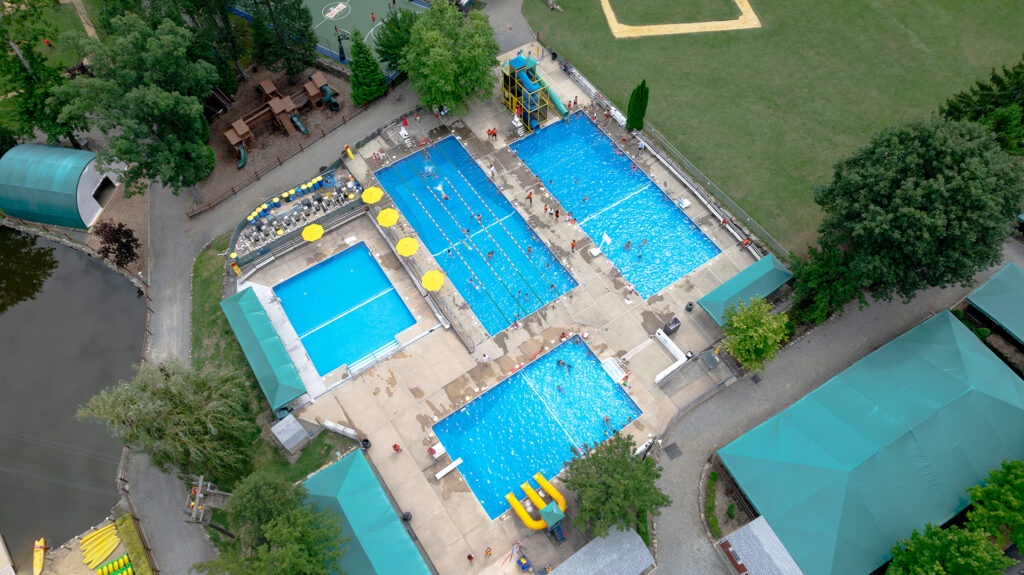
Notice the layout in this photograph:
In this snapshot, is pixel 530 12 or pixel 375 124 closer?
pixel 375 124

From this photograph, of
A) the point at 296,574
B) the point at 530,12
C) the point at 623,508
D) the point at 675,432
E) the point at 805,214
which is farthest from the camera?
the point at 530,12

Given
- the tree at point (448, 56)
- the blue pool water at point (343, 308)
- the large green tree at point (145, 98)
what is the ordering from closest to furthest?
1. the large green tree at point (145, 98)
2. the blue pool water at point (343, 308)
3. the tree at point (448, 56)

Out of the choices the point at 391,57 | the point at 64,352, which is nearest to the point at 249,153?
the point at 391,57

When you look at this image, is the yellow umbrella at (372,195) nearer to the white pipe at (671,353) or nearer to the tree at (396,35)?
the tree at (396,35)

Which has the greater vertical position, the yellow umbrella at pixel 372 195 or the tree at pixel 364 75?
the tree at pixel 364 75

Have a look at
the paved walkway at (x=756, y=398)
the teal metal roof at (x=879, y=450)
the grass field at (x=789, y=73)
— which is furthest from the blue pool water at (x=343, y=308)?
the grass field at (x=789, y=73)

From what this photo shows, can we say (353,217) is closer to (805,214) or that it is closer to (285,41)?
(285,41)
